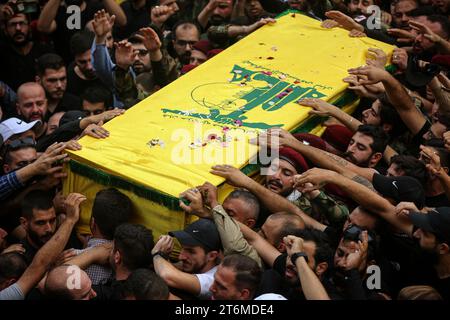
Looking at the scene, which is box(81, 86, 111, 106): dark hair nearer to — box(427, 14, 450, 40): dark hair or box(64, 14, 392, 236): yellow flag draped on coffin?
box(64, 14, 392, 236): yellow flag draped on coffin

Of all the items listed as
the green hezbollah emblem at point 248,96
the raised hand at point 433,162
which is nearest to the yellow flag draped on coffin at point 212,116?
the green hezbollah emblem at point 248,96

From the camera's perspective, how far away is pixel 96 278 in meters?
4.40

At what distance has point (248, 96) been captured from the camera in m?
5.59

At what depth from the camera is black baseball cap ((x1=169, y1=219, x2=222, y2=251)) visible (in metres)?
4.26

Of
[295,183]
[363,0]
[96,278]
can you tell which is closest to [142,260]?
[96,278]

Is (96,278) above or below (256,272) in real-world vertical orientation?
below

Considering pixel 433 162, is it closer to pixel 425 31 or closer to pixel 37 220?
pixel 425 31

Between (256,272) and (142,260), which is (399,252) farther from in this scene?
(142,260)

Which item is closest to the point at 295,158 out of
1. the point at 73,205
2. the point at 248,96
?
the point at 248,96

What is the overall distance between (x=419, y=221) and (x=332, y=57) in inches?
83.3

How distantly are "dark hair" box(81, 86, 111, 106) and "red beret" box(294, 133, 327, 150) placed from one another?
4.88 ft

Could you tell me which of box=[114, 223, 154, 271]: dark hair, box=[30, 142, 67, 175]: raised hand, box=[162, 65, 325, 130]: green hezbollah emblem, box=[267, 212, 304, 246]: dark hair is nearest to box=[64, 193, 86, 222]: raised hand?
box=[30, 142, 67, 175]: raised hand

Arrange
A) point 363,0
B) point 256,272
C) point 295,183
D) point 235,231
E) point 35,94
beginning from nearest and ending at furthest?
point 256,272 < point 235,231 < point 295,183 < point 35,94 < point 363,0

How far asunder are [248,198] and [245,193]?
35mm
